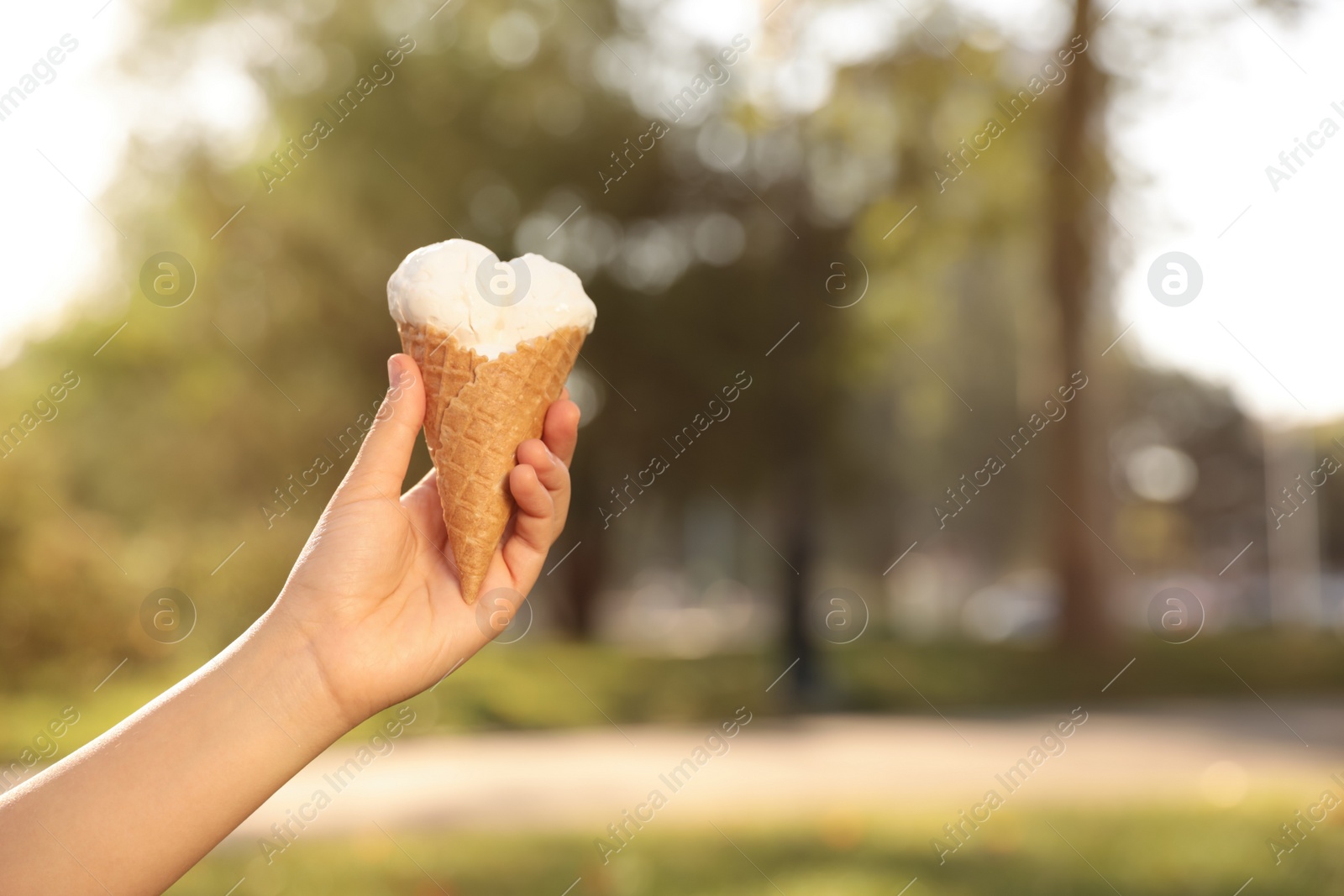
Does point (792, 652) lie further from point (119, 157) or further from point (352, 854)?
point (119, 157)

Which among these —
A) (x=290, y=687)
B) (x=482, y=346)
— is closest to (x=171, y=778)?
(x=290, y=687)

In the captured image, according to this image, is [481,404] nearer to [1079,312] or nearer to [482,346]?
[482,346]

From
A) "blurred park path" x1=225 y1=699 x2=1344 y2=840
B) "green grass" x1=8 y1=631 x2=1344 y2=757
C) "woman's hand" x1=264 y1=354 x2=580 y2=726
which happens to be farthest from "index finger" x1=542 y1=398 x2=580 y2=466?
"green grass" x1=8 y1=631 x2=1344 y2=757

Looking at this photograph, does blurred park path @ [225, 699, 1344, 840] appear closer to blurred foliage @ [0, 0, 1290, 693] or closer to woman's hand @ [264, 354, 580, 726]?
blurred foliage @ [0, 0, 1290, 693]

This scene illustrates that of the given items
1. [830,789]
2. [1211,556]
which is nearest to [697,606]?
[1211,556]

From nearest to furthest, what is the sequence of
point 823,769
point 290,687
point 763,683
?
1. point 290,687
2. point 823,769
3. point 763,683
